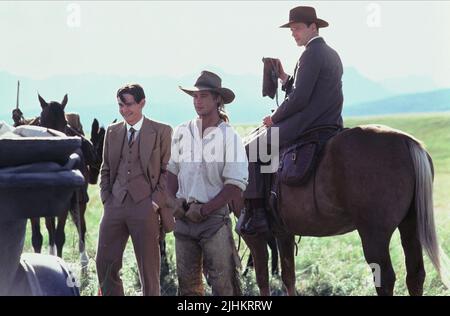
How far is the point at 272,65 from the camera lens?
937 cm

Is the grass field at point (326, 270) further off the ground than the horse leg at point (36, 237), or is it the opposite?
the horse leg at point (36, 237)

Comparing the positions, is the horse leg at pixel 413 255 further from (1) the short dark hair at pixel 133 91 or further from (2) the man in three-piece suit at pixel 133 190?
→ (1) the short dark hair at pixel 133 91

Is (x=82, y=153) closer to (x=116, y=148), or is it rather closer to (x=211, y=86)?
(x=116, y=148)

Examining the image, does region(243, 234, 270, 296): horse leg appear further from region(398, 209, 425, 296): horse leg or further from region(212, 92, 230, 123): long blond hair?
region(212, 92, 230, 123): long blond hair

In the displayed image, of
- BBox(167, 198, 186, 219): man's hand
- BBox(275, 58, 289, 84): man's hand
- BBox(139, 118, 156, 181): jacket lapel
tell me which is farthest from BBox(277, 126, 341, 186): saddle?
BBox(167, 198, 186, 219): man's hand

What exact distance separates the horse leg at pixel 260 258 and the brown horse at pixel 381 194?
2.35ft

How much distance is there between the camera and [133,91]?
7.30m

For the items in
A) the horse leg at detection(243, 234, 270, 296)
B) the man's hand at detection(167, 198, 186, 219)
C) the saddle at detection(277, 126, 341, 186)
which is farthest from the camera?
the horse leg at detection(243, 234, 270, 296)

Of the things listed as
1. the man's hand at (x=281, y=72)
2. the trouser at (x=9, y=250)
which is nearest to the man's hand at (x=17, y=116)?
the man's hand at (x=281, y=72)

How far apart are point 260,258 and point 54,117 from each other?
3.51 metres

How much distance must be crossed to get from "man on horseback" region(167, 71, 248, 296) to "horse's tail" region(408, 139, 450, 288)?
205cm

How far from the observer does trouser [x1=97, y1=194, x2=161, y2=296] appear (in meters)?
7.29

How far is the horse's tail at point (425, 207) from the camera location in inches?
321
